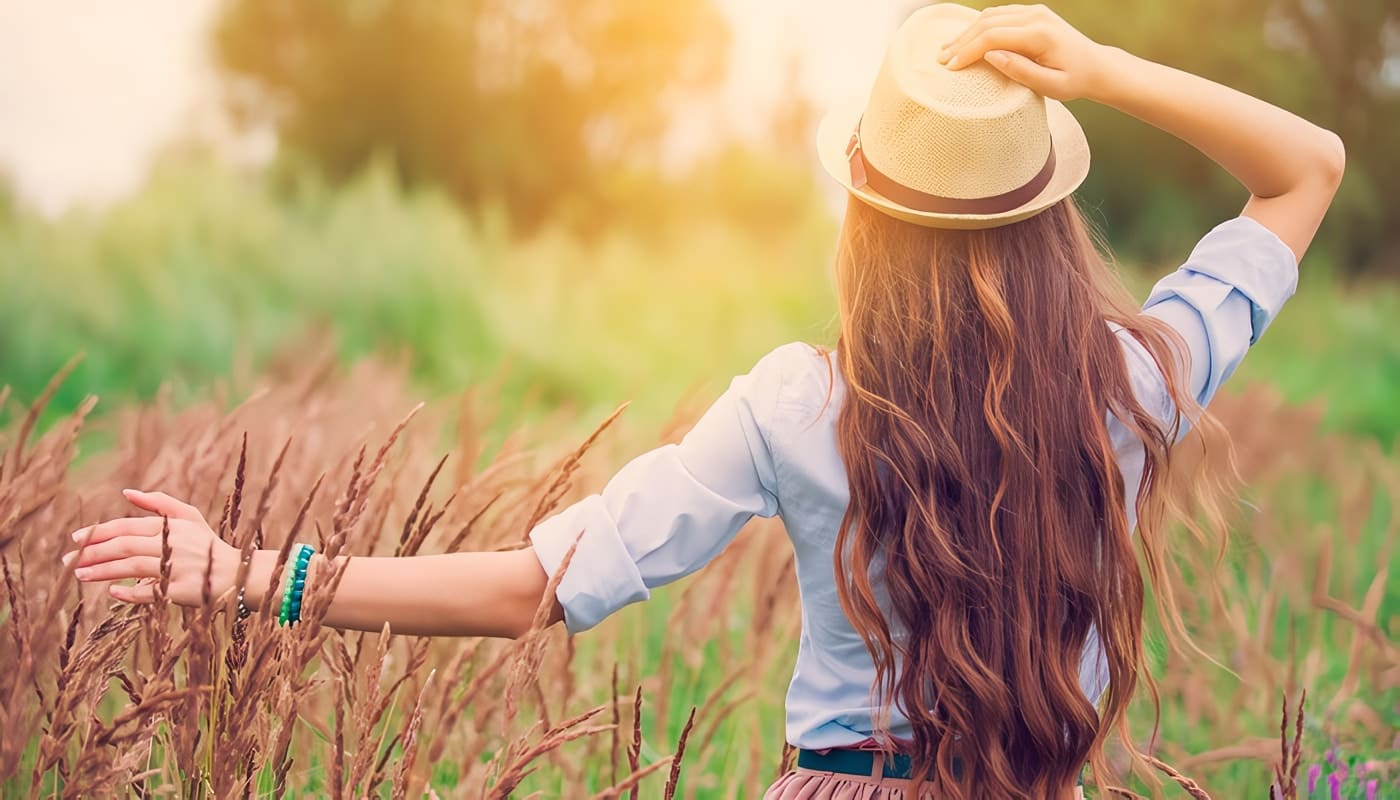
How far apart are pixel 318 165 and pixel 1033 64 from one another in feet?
38.4

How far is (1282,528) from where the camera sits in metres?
4.52

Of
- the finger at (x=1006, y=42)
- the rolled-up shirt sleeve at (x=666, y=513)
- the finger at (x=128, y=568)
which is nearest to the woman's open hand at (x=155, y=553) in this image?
the finger at (x=128, y=568)

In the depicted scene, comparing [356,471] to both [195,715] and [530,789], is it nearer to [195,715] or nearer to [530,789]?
[195,715]

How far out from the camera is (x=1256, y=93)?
10859 mm

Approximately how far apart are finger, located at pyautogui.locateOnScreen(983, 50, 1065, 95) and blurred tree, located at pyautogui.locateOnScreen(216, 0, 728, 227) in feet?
37.9

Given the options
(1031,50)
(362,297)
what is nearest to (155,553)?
(1031,50)

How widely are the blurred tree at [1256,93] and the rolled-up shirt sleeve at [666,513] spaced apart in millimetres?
10317

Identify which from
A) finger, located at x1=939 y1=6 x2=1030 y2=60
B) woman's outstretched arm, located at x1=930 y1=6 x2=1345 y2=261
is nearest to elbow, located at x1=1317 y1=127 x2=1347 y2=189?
woman's outstretched arm, located at x1=930 y1=6 x2=1345 y2=261

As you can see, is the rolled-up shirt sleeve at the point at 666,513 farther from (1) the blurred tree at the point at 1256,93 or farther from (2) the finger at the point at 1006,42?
(1) the blurred tree at the point at 1256,93

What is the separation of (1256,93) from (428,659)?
10643 millimetres

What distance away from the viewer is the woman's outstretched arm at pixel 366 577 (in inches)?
50.8

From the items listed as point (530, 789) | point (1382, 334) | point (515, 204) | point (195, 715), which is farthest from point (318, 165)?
point (195, 715)

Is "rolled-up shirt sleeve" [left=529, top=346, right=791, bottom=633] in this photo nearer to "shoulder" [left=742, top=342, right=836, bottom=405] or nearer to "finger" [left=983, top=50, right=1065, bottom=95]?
"shoulder" [left=742, top=342, right=836, bottom=405]

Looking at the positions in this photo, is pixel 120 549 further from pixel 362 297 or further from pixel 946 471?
pixel 362 297
